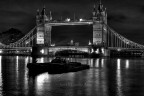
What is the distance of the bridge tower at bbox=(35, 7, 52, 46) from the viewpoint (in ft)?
294

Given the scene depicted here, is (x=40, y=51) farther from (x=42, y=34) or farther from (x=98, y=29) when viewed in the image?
(x=98, y=29)

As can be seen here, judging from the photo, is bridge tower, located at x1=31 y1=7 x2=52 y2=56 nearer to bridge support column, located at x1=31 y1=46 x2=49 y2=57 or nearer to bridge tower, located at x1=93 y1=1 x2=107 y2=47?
bridge support column, located at x1=31 y1=46 x2=49 y2=57

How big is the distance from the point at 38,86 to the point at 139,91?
17.3 feet

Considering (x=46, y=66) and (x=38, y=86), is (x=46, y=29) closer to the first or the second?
(x=46, y=66)

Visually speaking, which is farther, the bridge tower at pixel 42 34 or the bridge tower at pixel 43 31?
the bridge tower at pixel 43 31

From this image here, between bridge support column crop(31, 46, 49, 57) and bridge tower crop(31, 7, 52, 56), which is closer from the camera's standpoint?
bridge support column crop(31, 46, 49, 57)

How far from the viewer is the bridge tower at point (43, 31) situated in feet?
294

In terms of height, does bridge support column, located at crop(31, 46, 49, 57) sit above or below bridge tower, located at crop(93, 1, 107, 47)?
below

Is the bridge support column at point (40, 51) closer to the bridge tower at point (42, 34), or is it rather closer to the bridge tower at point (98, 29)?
the bridge tower at point (42, 34)

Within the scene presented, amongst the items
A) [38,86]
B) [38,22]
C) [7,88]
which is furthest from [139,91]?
[38,22]

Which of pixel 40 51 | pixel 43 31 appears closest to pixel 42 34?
pixel 43 31

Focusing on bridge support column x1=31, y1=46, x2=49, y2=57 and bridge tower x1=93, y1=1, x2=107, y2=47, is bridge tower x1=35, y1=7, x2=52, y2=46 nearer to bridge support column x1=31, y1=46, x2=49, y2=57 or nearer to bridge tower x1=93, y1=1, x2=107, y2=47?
bridge support column x1=31, y1=46, x2=49, y2=57

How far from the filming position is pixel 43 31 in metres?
90.2

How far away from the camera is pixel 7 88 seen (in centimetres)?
1686
